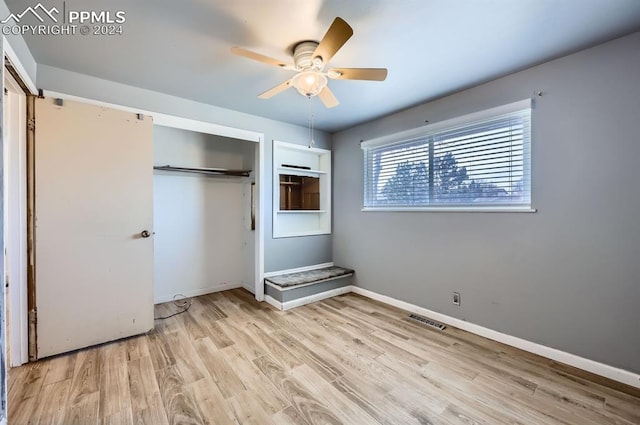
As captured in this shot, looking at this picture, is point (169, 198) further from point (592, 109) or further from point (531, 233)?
point (592, 109)

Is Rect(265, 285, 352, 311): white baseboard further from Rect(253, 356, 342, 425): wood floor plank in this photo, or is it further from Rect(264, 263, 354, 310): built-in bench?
Rect(253, 356, 342, 425): wood floor plank

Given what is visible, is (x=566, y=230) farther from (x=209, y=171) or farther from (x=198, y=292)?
(x=198, y=292)

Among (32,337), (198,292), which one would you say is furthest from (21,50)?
(198,292)

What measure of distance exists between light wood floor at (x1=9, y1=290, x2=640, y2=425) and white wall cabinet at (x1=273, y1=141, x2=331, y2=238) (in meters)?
1.74

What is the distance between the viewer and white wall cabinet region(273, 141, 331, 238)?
3.91 m

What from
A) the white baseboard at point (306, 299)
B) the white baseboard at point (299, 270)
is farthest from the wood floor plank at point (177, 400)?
the white baseboard at point (299, 270)

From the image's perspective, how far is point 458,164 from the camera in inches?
110

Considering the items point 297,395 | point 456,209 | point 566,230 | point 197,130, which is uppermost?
point 197,130

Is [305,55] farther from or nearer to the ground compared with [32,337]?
farther from the ground

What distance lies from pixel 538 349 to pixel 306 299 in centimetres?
237

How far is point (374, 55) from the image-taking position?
82.7 inches

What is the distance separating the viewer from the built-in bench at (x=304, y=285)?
3264 mm

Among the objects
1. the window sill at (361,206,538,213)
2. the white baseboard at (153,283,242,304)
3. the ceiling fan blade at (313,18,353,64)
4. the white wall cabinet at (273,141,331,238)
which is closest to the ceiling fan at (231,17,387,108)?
the ceiling fan blade at (313,18,353,64)

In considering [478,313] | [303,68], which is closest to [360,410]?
[478,313]
